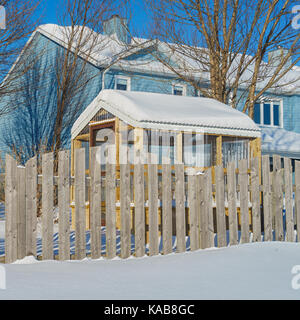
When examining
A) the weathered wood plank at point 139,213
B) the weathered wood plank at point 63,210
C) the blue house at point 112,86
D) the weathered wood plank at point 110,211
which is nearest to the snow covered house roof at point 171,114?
the weathered wood plank at point 139,213

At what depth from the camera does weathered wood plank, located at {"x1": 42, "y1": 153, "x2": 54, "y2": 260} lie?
6.04 m

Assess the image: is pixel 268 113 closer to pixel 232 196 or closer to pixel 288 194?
pixel 288 194

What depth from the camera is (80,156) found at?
6.21 metres

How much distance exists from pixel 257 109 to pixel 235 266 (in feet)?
60.3

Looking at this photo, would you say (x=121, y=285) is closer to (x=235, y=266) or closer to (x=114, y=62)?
(x=235, y=266)

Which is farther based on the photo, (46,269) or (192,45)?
(192,45)

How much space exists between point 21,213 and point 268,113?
19055 millimetres

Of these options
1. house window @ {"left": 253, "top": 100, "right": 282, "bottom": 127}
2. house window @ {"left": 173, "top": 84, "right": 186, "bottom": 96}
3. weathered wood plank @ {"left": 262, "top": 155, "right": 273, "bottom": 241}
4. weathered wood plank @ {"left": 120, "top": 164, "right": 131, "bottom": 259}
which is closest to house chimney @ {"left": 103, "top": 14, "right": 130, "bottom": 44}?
house window @ {"left": 173, "top": 84, "right": 186, "bottom": 96}

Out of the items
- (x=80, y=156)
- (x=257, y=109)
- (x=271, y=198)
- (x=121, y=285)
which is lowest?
(x=121, y=285)

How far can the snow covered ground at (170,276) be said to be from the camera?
4.24 meters

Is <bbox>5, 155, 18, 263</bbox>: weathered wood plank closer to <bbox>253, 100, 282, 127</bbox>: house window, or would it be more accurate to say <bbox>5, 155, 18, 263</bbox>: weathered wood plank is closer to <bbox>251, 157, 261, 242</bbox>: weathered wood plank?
<bbox>251, 157, 261, 242</bbox>: weathered wood plank

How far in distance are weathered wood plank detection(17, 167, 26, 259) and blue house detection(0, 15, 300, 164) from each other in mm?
12227

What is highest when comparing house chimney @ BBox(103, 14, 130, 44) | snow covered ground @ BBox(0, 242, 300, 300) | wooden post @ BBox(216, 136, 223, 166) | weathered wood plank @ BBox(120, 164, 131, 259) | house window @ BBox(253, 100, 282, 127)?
house chimney @ BBox(103, 14, 130, 44)
